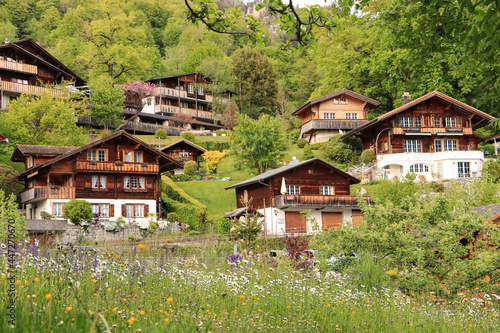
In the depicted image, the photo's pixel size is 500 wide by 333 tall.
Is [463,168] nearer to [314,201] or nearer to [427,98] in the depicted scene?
[427,98]

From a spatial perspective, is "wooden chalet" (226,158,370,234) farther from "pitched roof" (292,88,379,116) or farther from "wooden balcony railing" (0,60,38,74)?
"wooden balcony railing" (0,60,38,74)

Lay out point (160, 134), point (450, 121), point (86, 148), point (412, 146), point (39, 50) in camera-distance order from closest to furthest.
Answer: point (86, 148) < point (412, 146) < point (450, 121) < point (39, 50) < point (160, 134)

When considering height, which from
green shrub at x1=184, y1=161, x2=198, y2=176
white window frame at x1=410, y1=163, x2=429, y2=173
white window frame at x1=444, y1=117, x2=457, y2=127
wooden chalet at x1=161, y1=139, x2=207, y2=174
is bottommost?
white window frame at x1=410, y1=163, x2=429, y2=173

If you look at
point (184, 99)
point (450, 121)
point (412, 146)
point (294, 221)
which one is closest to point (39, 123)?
point (294, 221)

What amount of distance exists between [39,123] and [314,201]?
28.2 m

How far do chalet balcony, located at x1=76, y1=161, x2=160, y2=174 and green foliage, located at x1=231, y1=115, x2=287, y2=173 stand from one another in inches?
441

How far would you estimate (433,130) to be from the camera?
2030 inches

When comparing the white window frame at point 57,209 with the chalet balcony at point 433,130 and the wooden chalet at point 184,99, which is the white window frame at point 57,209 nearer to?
the chalet balcony at point 433,130

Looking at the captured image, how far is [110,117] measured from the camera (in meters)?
64.9

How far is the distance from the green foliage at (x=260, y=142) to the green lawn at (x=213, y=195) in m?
3.87

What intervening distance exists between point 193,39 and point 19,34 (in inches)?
1488

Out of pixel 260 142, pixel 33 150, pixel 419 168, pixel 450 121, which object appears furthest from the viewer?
pixel 450 121

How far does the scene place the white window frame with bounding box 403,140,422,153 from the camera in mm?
51812

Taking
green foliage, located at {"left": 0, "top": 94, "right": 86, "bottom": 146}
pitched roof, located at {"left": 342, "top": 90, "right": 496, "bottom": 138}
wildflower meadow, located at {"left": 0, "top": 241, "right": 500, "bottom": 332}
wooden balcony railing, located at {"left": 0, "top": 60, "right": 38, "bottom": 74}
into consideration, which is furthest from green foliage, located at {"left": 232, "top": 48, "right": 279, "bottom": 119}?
wildflower meadow, located at {"left": 0, "top": 241, "right": 500, "bottom": 332}
